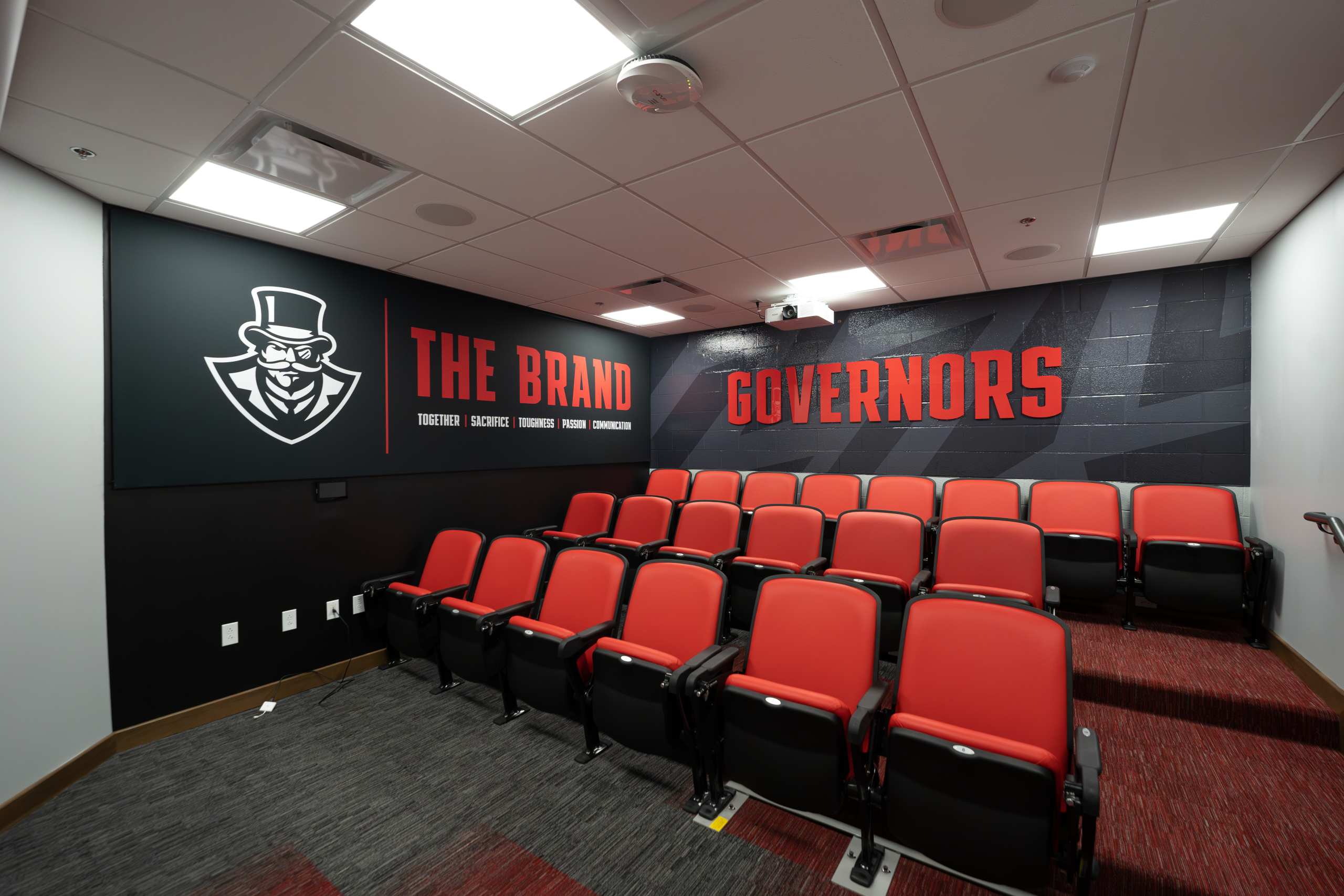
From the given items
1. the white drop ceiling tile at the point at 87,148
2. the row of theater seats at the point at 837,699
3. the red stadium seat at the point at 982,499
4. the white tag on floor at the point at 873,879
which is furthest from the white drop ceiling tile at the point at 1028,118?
the white drop ceiling tile at the point at 87,148

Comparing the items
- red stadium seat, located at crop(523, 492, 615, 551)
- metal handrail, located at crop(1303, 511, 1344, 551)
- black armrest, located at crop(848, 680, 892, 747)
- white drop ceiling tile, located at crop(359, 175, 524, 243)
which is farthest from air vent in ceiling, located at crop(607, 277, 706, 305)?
metal handrail, located at crop(1303, 511, 1344, 551)

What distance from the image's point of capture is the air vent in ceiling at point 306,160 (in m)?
2.22

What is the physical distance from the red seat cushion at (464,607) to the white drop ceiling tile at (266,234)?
95.5 inches

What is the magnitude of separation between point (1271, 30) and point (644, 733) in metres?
3.25

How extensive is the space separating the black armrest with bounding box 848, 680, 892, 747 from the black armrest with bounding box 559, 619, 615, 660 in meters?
1.24

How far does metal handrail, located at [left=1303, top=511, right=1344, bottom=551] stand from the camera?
245 centimetres

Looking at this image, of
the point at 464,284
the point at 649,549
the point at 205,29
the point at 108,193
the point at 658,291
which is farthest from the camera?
the point at 658,291

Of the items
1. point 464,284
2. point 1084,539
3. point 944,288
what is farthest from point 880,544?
point 464,284

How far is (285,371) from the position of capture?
3.46 m

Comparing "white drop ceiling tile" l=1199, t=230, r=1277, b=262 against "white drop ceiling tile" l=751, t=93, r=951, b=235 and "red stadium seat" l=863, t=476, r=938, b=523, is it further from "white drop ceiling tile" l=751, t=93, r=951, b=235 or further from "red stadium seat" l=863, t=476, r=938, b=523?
"red stadium seat" l=863, t=476, r=938, b=523

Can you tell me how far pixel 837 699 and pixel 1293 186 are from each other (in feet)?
11.5

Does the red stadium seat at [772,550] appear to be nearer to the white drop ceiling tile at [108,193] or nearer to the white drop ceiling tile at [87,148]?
the white drop ceiling tile at [87,148]

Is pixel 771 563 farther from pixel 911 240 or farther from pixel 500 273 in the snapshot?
pixel 500 273

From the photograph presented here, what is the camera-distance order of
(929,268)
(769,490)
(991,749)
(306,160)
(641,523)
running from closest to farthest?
(991,749)
(306,160)
(929,268)
(641,523)
(769,490)
